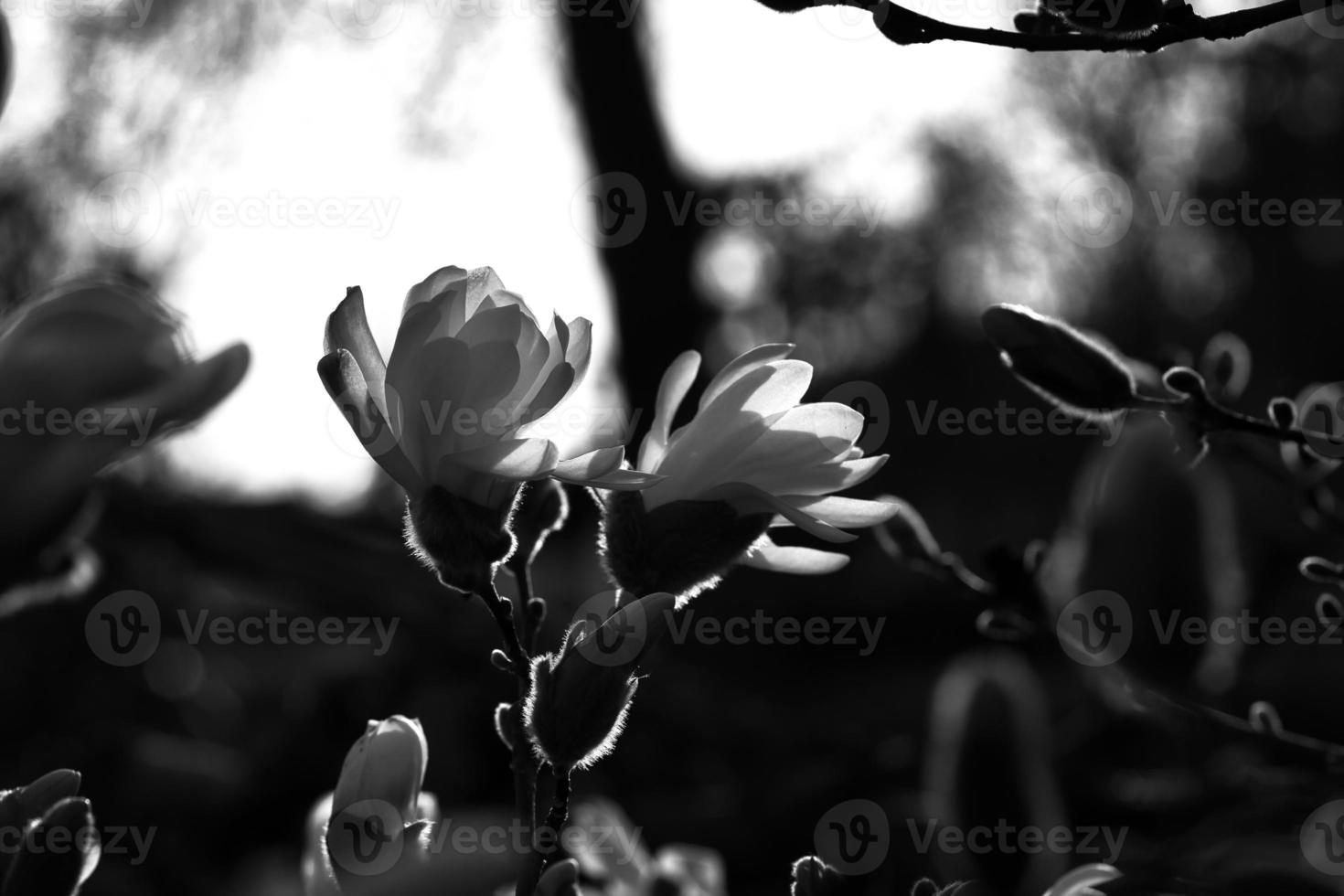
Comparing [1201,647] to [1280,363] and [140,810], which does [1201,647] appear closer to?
[140,810]

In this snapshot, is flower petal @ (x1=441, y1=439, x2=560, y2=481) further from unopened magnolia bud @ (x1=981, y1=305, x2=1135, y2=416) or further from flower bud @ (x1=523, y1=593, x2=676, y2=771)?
unopened magnolia bud @ (x1=981, y1=305, x2=1135, y2=416)

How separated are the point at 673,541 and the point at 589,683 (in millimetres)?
96

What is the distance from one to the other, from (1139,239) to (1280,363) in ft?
5.50

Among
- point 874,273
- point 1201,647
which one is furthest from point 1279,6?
point 874,273

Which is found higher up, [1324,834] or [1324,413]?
[1324,413]

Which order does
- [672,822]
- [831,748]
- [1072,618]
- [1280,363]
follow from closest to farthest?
1. [1072,618]
2. [672,822]
3. [831,748]
4. [1280,363]

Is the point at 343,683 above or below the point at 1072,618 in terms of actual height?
below

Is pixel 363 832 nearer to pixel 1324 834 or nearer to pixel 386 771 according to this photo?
pixel 386 771

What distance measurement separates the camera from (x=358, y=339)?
18.8 inches

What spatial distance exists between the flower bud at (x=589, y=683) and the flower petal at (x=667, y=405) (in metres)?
0.10

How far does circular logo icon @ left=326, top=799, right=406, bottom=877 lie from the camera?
1.46ft

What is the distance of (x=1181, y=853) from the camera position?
22.4 inches

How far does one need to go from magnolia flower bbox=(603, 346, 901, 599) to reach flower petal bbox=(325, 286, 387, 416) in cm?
12

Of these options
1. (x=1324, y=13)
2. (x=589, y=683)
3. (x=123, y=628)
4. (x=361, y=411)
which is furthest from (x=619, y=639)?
(x=123, y=628)
